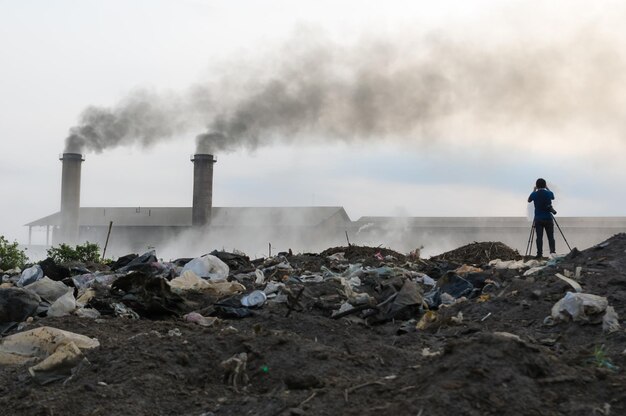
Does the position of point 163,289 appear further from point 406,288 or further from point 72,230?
point 72,230

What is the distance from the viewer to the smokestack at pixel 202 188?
122ft

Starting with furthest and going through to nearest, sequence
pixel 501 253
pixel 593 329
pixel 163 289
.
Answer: pixel 501 253
pixel 163 289
pixel 593 329

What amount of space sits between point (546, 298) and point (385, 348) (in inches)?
141

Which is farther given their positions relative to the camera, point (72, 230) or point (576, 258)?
point (72, 230)

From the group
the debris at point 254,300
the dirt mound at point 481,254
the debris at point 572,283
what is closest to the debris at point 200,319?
the debris at point 254,300

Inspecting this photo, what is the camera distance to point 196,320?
8.66 m

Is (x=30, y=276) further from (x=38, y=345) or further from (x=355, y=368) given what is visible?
(x=355, y=368)

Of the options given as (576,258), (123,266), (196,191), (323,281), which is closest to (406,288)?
(323,281)

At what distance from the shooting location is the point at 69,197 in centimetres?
3731

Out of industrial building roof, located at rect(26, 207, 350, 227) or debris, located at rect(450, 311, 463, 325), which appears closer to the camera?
debris, located at rect(450, 311, 463, 325)

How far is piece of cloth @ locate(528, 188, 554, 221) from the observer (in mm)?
14016

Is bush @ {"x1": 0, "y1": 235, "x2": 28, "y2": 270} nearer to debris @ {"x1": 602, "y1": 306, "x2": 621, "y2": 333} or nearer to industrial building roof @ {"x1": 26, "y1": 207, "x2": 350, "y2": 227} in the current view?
debris @ {"x1": 602, "y1": 306, "x2": 621, "y2": 333}

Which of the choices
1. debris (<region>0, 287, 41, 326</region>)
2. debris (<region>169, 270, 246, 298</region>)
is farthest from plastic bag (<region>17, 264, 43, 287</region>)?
debris (<region>0, 287, 41, 326</region>)

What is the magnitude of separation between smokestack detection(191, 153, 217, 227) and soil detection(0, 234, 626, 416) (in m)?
28.4
